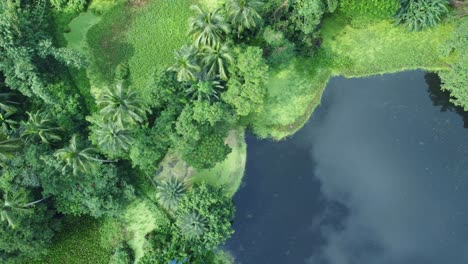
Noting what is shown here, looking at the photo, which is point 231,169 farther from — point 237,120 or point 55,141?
point 55,141

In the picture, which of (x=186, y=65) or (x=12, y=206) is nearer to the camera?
(x=12, y=206)

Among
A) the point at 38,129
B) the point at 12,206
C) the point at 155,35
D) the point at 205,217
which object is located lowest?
the point at 205,217

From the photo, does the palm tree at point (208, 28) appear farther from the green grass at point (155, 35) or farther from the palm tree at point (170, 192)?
the palm tree at point (170, 192)

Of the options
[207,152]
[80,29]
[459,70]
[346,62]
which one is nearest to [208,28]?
[207,152]

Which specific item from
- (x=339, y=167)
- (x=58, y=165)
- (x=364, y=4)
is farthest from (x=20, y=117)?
(x=364, y=4)

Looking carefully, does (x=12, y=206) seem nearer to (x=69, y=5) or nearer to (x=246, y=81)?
(x=69, y=5)

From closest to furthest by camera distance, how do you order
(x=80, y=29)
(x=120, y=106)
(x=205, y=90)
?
(x=120, y=106)
(x=205, y=90)
(x=80, y=29)

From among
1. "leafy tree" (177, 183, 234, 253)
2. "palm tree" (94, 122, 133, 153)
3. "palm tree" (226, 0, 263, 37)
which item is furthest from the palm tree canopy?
"palm tree" (226, 0, 263, 37)
